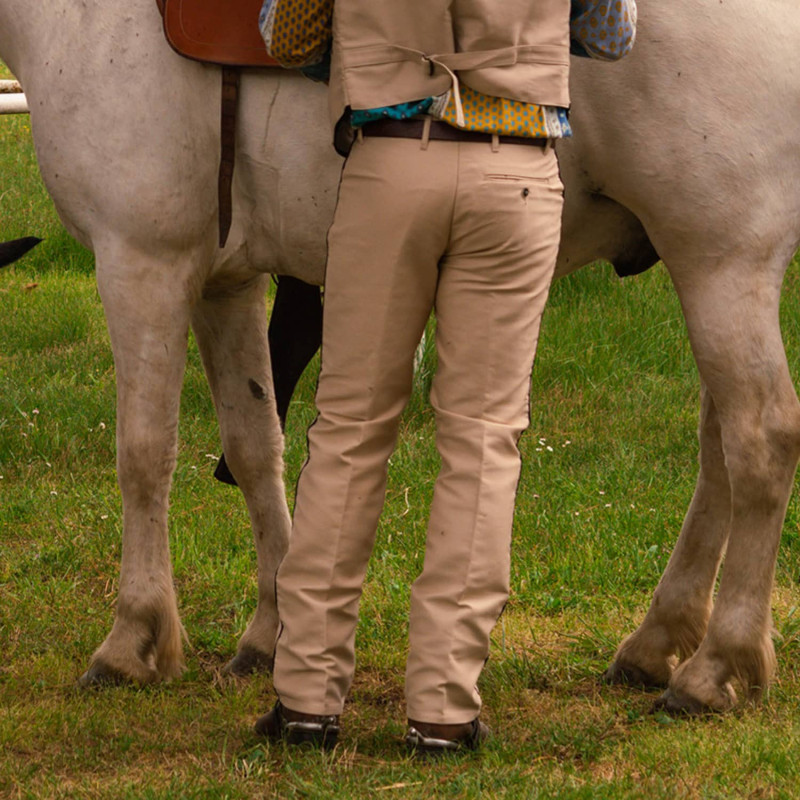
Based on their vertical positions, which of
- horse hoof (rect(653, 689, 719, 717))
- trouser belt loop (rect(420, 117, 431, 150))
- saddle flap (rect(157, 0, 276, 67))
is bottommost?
horse hoof (rect(653, 689, 719, 717))

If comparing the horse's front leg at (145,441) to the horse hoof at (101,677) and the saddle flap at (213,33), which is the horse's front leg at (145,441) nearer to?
the horse hoof at (101,677)

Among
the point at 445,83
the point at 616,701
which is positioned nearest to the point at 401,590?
the point at 616,701

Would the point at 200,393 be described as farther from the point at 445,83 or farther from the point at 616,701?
the point at 445,83

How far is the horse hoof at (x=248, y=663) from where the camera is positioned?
167 inches

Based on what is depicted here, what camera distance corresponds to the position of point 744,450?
354 cm

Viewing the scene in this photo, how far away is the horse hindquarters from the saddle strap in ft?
3.89

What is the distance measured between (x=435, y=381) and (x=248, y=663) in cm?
152

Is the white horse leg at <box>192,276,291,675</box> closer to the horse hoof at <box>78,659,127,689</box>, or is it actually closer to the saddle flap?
the horse hoof at <box>78,659,127,689</box>

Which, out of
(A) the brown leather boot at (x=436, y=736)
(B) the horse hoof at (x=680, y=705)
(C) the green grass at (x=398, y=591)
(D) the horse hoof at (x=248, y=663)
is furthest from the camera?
(D) the horse hoof at (x=248, y=663)

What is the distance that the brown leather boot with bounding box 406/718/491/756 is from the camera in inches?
124

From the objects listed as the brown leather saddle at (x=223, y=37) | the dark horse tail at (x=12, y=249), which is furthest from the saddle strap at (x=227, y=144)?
the dark horse tail at (x=12, y=249)

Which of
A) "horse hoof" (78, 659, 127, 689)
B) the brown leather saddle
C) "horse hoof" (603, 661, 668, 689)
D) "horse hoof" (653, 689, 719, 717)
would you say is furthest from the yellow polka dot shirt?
"horse hoof" (78, 659, 127, 689)

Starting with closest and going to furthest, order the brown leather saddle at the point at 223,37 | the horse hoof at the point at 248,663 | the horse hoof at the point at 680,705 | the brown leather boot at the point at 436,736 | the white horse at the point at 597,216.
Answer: the brown leather boot at the point at 436,736 → the white horse at the point at 597,216 → the brown leather saddle at the point at 223,37 → the horse hoof at the point at 680,705 → the horse hoof at the point at 248,663

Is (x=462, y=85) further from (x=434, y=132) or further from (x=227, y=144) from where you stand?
(x=227, y=144)
